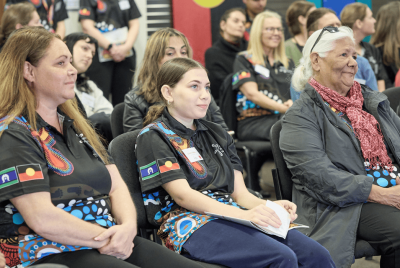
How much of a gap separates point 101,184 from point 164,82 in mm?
612

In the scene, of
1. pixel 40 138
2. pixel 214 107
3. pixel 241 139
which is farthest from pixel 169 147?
pixel 241 139

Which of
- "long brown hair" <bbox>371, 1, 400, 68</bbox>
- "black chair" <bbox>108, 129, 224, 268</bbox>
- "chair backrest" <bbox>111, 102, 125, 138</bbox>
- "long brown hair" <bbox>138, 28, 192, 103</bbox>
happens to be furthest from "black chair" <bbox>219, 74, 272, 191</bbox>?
"long brown hair" <bbox>371, 1, 400, 68</bbox>

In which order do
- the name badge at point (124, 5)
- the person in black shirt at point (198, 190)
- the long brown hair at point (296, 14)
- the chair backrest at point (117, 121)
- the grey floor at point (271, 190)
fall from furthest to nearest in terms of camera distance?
the long brown hair at point (296, 14), the name badge at point (124, 5), the chair backrest at point (117, 121), the grey floor at point (271, 190), the person in black shirt at point (198, 190)

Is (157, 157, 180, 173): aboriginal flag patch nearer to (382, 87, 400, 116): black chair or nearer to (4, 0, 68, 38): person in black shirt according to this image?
(382, 87, 400, 116): black chair

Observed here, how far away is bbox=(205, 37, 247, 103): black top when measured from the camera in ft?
14.4

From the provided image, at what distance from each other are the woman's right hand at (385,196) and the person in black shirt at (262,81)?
1.52 m

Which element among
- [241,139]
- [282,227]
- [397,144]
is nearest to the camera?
[282,227]

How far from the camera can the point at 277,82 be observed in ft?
12.2

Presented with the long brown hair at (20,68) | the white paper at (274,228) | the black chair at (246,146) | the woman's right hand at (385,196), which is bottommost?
the black chair at (246,146)

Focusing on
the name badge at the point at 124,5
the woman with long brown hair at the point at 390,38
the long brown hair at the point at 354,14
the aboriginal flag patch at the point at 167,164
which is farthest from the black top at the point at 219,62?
the aboriginal flag patch at the point at 167,164

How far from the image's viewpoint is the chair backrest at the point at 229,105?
365cm

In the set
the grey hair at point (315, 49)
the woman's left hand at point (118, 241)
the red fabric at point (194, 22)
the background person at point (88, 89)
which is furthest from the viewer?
the red fabric at point (194, 22)

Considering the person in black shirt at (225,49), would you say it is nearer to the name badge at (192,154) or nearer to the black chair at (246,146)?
the black chair at (246,146)

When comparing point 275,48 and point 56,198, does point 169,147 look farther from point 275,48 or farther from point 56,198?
point 275,48
